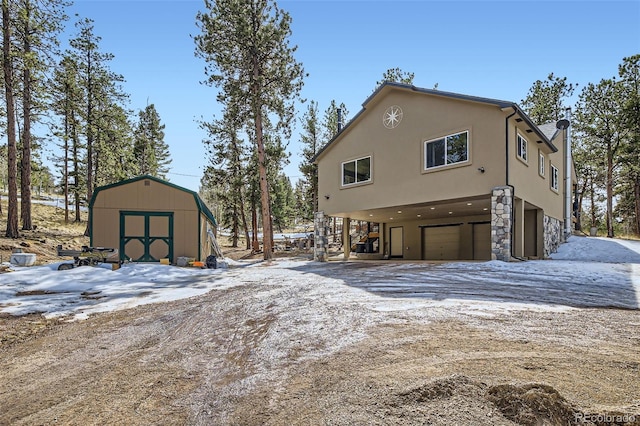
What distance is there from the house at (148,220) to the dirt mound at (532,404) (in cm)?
1249

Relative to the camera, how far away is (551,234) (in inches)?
590

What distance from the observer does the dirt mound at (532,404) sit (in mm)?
2070

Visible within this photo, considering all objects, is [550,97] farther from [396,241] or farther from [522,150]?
[522,150]

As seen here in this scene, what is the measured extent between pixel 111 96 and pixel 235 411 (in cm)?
2582

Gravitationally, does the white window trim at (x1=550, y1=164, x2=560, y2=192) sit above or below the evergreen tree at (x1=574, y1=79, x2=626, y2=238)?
below

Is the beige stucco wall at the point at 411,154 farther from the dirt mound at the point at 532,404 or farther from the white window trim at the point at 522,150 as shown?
the dirt mound at the point at 532,404

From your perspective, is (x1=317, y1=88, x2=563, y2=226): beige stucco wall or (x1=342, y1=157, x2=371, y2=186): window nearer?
(x1=317, y1=88, x2=563, y2=226): beige stucco wall

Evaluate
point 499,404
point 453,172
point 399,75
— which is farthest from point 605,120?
point 499,404

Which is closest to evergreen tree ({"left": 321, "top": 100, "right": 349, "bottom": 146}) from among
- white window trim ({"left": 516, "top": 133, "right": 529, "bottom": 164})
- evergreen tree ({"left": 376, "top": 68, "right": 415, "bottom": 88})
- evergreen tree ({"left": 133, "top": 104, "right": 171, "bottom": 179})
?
evergreen tree ({"left": 376, "top": 68, "right": 415, "bottom": 88})

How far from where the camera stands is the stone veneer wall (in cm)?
1420

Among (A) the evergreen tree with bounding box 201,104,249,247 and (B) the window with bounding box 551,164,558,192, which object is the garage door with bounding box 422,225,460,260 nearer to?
(B) the window with bounding box 551,164,558,192

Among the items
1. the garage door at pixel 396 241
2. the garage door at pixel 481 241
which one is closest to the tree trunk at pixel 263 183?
the garage door at pixel 396 241

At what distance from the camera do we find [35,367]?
3336 millimetres

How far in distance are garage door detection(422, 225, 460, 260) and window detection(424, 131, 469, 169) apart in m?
6.28
